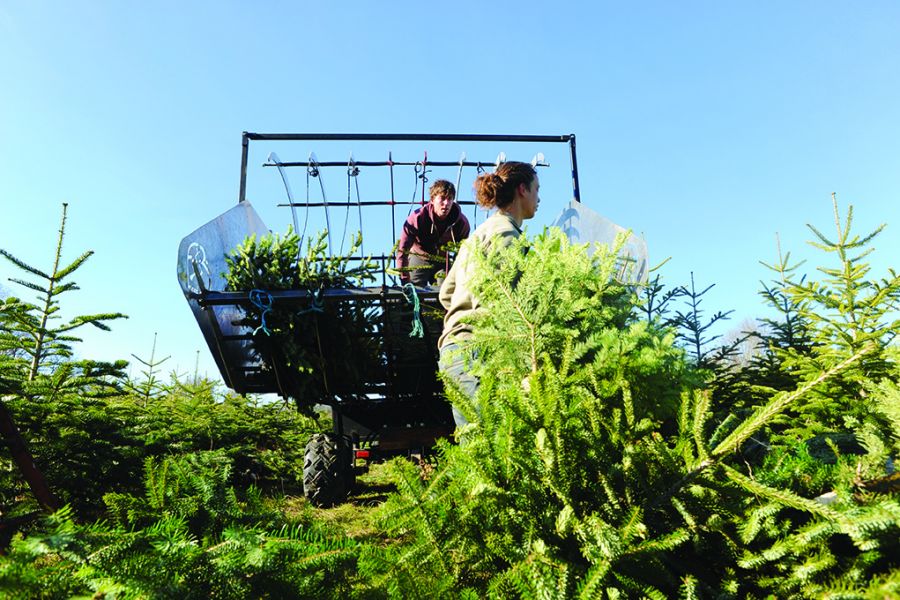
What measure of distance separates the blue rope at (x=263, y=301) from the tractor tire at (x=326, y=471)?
1.26 meters

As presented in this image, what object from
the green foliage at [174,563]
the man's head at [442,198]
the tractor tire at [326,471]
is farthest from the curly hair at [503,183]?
the tractor tire at [326,471]

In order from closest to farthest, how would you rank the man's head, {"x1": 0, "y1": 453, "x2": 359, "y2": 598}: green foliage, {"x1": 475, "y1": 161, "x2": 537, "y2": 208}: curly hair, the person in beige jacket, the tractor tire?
{"x1": 0, "y1": 453, "x2": 359, "y2": 598}: green foliage → the person in beige jacket → {"x1": 475, "y1": 161, "x2": 537, "y2": 208}: curly hair → the tractor tire → the man's head

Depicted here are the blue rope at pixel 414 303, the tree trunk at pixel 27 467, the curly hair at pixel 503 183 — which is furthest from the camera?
the blue rope at pixel 414 303

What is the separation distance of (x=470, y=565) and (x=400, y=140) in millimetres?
5034

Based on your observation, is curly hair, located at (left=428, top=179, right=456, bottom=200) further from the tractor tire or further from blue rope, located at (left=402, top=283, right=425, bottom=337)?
the tractor tire

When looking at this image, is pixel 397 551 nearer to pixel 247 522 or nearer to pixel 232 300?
pixel 247 522

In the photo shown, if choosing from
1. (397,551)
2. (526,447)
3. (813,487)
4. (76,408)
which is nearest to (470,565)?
(397,551)

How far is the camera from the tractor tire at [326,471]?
4746 millimetres

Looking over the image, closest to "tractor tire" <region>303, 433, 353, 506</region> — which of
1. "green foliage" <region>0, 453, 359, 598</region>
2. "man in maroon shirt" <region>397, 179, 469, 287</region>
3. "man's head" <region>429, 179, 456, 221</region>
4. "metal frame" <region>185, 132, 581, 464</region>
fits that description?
"metal frame" <region>185, 132, 581, 464</region>

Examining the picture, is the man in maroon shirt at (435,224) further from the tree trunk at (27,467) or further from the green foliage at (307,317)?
the tree trunk at (27,467)

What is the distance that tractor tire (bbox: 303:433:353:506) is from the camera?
15.6 feet

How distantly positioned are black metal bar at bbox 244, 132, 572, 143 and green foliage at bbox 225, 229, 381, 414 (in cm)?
133

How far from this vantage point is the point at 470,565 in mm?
1261

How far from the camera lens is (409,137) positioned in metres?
5.79
